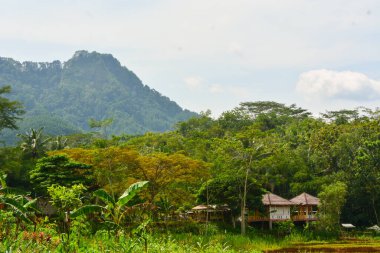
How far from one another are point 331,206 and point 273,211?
4.58m

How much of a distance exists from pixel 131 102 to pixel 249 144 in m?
156

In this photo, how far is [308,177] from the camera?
44.4 metres

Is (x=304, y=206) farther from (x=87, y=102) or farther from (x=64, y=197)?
(x=87, y=102)

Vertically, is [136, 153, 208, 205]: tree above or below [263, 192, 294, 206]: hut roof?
above

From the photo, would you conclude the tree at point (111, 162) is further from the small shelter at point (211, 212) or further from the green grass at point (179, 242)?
the small shelter at point (211, 212)

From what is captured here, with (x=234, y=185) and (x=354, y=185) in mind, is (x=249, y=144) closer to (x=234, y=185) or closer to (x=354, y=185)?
(x=234, y=185)

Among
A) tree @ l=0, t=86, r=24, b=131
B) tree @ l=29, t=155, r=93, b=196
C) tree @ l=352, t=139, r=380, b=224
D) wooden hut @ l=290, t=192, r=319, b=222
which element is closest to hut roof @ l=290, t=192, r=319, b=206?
wooden hut @ l=290, t=192, r=319, b=222

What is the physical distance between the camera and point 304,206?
138ft

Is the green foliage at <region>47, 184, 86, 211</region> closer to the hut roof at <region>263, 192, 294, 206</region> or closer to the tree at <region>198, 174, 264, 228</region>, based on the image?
the tree at <region>198, 174, 264, 228</region>

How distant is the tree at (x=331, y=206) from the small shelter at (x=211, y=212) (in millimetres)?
7699

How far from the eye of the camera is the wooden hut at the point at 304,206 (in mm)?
40469

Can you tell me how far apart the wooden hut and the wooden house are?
129cm

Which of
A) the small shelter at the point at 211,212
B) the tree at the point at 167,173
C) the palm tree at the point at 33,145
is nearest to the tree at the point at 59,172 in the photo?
the tree at the point at 167,173

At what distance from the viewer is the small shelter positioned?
35.9 meters
